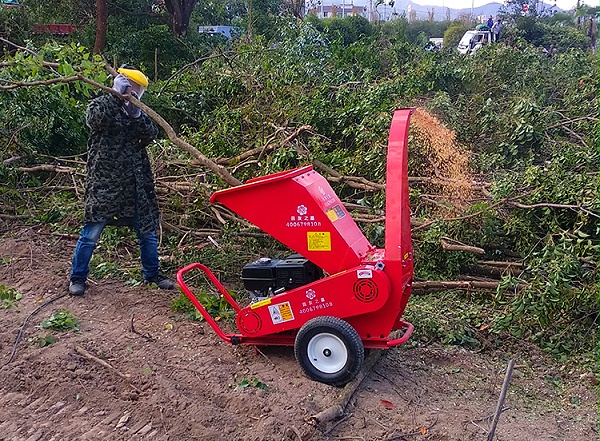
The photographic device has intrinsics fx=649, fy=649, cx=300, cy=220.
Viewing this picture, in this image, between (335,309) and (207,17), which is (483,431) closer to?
(335,309)

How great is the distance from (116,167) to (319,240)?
2008 millimetres

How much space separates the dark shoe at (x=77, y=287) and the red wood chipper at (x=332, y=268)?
1.76 m

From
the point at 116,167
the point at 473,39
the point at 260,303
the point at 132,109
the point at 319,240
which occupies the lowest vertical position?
the point at 260,303

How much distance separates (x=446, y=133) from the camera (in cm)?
723

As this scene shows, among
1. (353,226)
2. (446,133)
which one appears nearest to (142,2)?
(446,133)

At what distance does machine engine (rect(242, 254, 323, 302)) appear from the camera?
161 inches

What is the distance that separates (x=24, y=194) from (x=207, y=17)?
43.9 feet

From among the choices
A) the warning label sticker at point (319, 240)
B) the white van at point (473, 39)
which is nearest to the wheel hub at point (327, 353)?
the warning label sticker at point (319, 240)

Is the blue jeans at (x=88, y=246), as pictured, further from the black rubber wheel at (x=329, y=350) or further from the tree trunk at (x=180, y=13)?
the tree trunk at (x=180, y=13)

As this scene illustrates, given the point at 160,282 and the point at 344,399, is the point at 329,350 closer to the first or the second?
the point at 344,399

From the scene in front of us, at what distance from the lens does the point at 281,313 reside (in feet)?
13.2

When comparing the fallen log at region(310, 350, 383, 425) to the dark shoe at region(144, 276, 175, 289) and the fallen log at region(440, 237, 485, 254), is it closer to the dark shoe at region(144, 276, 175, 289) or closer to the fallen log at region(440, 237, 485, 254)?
the fallen log at region(440, 237, 485, 254)

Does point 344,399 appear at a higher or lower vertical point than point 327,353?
lower

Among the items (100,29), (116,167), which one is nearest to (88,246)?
(116,167)
